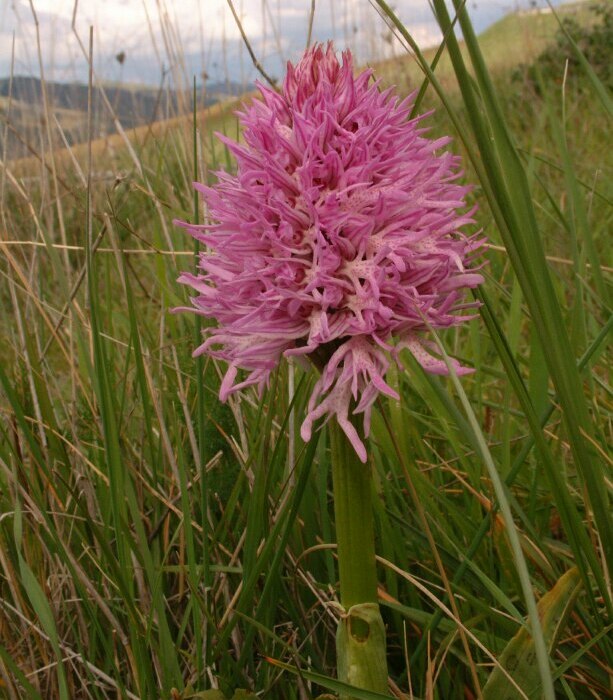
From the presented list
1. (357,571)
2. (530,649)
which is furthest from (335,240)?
(530,649)

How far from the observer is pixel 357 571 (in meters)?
0.89

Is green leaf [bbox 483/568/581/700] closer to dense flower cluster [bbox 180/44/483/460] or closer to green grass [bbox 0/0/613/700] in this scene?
green grass [bbox 0/0/613/700]

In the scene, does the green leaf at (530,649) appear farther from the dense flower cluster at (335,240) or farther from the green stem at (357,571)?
the dense flower cluster at (335,240)

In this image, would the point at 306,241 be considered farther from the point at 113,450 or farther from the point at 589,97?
the point at 589,97

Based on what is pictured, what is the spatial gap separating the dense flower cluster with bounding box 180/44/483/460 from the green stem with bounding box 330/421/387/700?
6cm

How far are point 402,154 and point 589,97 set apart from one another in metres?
4.69

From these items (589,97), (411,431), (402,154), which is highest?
(589,97)

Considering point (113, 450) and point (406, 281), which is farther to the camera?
point (113, 450)

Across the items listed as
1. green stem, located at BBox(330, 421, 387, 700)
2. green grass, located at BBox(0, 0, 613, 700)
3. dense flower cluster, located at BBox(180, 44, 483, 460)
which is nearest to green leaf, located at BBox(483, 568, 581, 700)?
green grass, located at BBox(0, 0, 613, 700)

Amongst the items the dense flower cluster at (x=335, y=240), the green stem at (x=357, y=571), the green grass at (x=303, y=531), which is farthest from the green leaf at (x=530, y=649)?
the dense flower cluster at (x=335, y=240)

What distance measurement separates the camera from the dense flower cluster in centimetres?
84

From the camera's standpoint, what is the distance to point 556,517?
156 cm

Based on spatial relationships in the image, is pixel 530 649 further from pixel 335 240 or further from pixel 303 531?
pixel 303 531

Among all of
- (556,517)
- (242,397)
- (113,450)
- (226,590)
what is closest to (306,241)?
(113,450)
